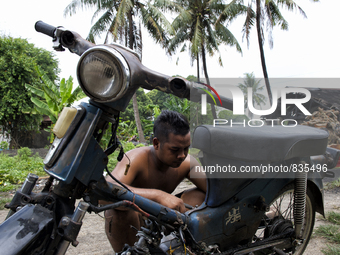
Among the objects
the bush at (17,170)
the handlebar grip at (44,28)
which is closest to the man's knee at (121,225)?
the handlebar grip at (44,28)

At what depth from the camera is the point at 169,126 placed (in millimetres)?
1627

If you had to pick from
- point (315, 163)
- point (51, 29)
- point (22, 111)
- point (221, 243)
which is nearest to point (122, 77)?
point (51, 29)

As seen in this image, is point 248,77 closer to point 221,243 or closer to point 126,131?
point 126,131

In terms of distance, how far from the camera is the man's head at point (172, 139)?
5.12 ft

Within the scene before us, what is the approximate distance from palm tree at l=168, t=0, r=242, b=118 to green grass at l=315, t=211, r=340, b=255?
1435 centimetres

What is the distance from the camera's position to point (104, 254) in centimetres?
217

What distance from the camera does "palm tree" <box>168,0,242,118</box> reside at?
16.7m

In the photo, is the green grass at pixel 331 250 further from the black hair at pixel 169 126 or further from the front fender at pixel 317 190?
the black hair at pixel 169 126

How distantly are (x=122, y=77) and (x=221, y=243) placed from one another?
3.77 feet

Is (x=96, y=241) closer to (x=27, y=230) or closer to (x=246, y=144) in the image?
(x=27, y=230)

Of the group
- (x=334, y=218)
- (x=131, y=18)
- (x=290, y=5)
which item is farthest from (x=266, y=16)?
(x=334, y=218)

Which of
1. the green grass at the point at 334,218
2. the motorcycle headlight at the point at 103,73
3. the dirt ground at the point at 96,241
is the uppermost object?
the motorcycle headlight at the point at 103,73

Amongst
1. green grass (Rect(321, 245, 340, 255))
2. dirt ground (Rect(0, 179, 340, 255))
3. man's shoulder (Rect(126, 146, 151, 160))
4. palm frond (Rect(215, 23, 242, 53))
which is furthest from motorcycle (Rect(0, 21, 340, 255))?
palm frond (Rect(215, 23, 242, 53))

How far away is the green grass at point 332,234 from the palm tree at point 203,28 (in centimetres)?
1435
